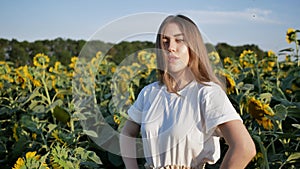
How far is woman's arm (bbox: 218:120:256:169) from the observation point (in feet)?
4.04

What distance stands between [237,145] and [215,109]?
115 millimetres

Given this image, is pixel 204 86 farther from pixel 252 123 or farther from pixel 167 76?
pixel 252 123

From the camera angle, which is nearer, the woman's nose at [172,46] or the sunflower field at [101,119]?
the woman's nose at [172,46]

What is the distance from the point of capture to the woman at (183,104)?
132cm

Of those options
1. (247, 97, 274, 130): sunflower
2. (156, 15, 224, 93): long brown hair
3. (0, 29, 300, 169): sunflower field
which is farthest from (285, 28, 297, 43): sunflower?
(156, 15, 224, 93): long brown hair

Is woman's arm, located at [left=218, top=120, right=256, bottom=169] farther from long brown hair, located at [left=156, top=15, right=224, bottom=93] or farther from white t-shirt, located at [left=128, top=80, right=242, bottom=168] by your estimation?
long brown hair, located at [left=156, top=15, right=224, bottom=93]

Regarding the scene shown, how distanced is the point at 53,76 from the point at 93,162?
212 cm

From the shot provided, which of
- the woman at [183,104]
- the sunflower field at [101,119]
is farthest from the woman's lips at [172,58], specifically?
the sunflower field at [101,119]

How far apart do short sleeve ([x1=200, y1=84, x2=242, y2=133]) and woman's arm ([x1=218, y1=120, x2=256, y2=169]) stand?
0.02m

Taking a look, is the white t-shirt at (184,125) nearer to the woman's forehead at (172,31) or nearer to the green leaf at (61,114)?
the woman's forehead at (172,31)

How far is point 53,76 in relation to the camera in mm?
3721

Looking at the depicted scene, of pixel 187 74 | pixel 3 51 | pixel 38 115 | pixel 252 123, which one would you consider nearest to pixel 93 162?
pixel 187 74

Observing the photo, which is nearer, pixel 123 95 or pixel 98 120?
pixel 98 120

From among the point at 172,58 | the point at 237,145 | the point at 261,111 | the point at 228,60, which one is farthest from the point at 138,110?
the point at 228,60
